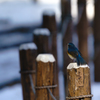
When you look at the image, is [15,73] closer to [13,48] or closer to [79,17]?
[13,48]

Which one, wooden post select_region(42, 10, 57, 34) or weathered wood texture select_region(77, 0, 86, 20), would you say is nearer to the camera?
wooden post select_region(42, 10, 57, 34)

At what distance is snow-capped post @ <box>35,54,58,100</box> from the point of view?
1.61 m

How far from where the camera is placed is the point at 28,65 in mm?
2061

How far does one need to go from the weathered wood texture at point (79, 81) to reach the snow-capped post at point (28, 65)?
745mm

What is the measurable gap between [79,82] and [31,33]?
3853 millimetres

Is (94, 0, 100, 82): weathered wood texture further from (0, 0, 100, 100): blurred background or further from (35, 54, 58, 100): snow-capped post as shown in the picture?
(35, 54, 58, 100): snow-capped post

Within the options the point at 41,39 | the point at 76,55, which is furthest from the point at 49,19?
the point at 76,55

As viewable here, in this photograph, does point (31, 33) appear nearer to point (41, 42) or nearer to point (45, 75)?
point (41, 42)

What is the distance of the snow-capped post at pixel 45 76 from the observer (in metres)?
1.61

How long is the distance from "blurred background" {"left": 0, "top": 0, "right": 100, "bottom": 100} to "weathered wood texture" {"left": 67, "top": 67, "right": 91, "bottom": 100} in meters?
1.51

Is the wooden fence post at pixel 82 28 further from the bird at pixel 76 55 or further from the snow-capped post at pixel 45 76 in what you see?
the bird at pixel 76 55

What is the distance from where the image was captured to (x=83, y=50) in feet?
12.2

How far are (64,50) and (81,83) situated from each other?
73.6 inches

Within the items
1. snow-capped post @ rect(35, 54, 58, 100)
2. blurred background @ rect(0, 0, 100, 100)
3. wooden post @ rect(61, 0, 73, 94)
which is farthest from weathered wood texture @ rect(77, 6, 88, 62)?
snow-capped post @ rect(35, 54, 58, 100)
